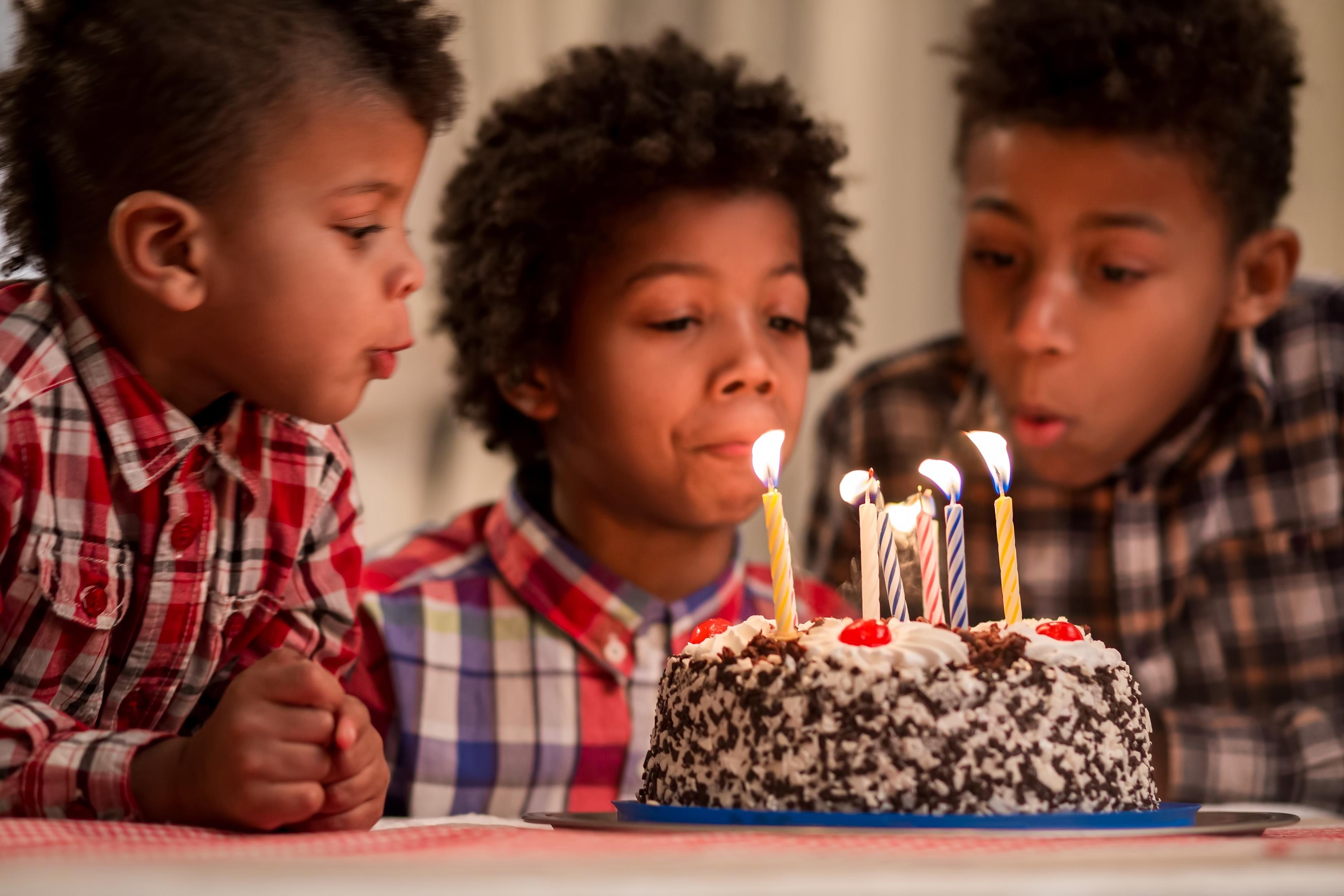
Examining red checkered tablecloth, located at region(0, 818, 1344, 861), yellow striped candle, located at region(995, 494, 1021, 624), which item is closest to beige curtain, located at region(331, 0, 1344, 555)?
yellow striped candle, located at region(995, 494, 1021, 624)

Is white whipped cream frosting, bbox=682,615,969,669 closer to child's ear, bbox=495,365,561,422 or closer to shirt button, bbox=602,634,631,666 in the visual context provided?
shirt button, bbox=602,634,631,666

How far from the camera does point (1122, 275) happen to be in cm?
190

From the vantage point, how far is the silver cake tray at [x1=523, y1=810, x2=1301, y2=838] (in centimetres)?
88

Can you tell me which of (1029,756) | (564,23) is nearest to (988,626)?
(1029,756)

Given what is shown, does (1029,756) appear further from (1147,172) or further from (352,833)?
(1147,172)

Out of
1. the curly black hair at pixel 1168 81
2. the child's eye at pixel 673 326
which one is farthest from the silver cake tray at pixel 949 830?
the curly black hair at pixel 1168 81

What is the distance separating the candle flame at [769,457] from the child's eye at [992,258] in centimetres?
90

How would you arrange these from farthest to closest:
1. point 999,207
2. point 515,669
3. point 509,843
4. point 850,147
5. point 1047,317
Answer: point 850,147 < point 999,207 < point 1047,317 < point 515,669 < point 509,843

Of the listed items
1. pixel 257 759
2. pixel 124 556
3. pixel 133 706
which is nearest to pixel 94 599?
pixel 124 556

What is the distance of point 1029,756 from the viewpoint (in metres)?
1.01

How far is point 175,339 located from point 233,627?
290 millimetres

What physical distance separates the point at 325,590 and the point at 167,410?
0.26 m

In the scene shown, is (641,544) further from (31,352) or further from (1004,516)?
(31,352)

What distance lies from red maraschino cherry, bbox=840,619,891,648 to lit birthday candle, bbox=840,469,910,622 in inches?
2.4
